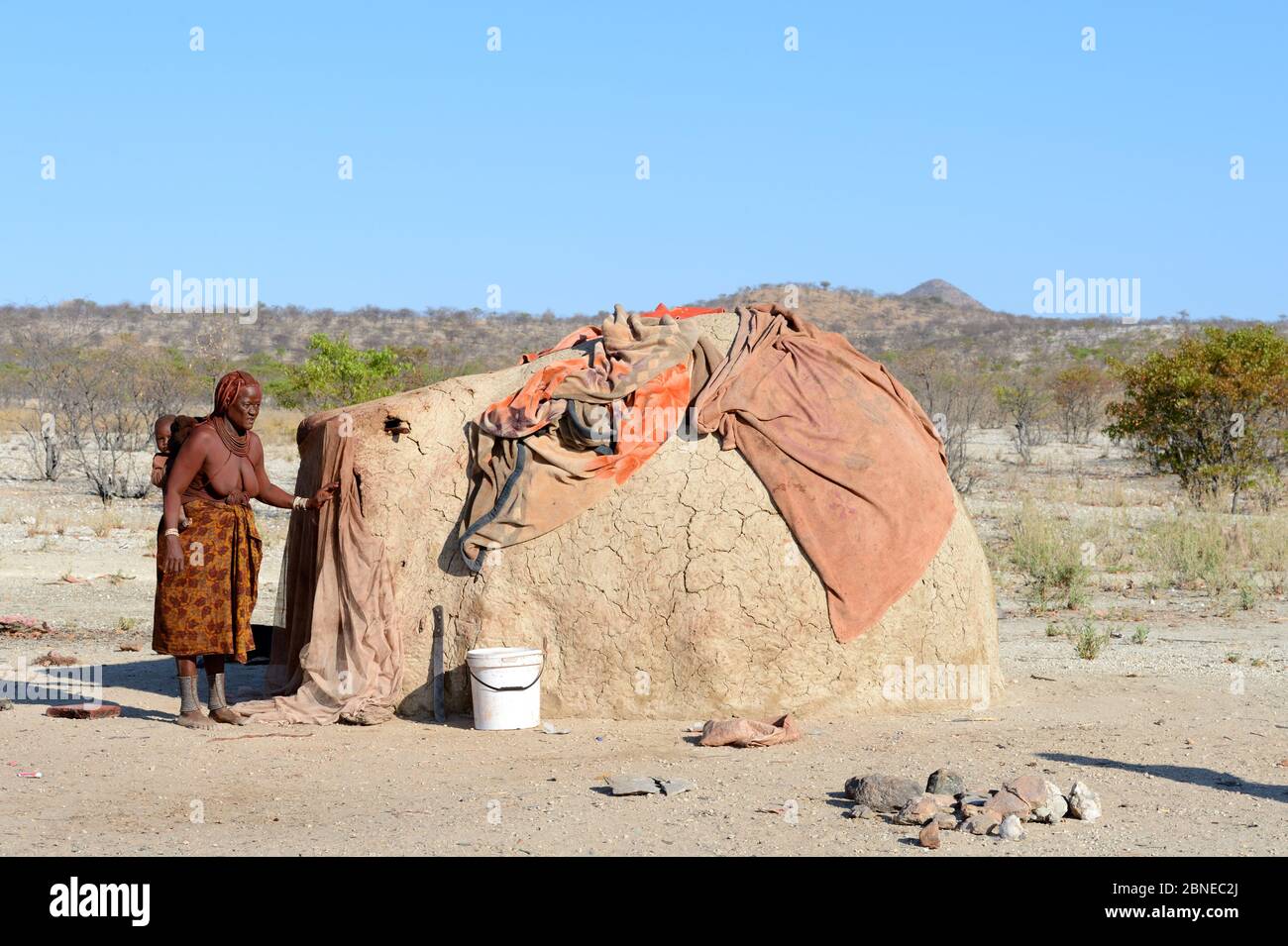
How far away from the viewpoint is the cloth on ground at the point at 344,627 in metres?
7.31

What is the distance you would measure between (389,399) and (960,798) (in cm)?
374

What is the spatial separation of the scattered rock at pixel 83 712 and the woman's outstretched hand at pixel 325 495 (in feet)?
5.01

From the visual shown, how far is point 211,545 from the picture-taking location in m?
7.11

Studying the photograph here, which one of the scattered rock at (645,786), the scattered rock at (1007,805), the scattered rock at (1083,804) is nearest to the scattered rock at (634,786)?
the scattered rock at (645,786)

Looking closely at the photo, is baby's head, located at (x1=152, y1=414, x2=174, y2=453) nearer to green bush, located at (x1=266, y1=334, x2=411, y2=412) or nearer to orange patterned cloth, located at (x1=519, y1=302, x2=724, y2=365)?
orange patterned cloth, located at (x1=519, y1=302, x2=724, y2=365)

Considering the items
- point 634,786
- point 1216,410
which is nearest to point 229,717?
point 634,786

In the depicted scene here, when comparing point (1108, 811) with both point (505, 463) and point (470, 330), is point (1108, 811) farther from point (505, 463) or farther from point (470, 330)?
point (470, 330)

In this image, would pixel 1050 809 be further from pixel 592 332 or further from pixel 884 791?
pixel 592 332

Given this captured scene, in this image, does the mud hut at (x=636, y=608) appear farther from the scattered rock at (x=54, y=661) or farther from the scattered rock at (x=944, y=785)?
the scattered rock at (x=54, y=661)

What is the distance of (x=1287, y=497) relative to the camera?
1848cm

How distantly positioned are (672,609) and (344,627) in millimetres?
1683

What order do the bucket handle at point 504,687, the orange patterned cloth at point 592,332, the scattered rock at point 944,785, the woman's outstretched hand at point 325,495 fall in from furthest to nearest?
the orange patterned cloth at point 592,332
the woman's outstretched hand at point 325,495
the bucket handle at point 504,687
the scattered rock at point 944,785

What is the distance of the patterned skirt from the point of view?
278 inches
